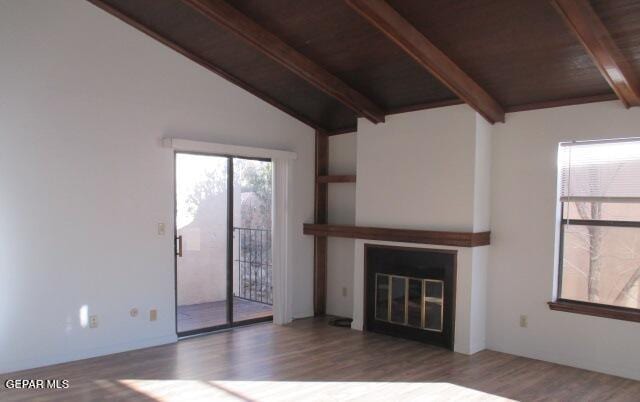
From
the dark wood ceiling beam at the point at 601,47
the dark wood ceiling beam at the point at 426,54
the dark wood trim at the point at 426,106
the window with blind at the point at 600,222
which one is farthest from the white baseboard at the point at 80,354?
the dark wood ceiling beam at the point at 601,47

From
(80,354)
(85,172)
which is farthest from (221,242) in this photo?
(80,354)

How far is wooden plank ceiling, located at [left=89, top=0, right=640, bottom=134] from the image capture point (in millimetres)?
3410

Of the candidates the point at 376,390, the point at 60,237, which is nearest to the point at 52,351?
the point at 60,237

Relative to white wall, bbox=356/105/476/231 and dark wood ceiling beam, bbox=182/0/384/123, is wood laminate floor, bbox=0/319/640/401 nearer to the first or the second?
white wall, bbox=356/105/476/231

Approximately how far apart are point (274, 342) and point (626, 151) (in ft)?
12.3

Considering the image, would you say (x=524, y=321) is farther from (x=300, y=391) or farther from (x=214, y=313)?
(x=214, y=313)

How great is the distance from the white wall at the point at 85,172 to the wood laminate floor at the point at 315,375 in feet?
1.36

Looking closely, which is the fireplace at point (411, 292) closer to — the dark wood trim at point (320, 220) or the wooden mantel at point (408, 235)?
the wooden mantel at point (408, 235)

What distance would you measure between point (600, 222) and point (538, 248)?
0.57 m

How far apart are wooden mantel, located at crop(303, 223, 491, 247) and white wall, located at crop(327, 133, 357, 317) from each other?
16.2 inches

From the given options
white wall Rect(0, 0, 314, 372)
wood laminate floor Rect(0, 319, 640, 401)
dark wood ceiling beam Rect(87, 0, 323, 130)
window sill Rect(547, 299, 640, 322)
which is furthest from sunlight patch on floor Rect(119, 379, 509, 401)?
dark wood ceiling beam Rect(87, 0, 323, 130)

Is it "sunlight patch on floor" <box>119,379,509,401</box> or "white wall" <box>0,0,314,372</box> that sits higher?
"white wall" <box>0,0,314,372</box>

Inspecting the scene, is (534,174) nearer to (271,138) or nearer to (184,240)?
(271,138)

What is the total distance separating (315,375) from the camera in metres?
4.03
